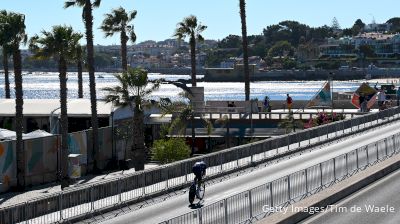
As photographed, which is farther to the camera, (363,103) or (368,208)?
(363,103)

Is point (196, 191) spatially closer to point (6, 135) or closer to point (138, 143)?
point (138, 143)

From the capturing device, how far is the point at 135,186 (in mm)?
24344

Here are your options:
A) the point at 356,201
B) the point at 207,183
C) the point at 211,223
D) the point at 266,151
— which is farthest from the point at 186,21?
the point at 211,223

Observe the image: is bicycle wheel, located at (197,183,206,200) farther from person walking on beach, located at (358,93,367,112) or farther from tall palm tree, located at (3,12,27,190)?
person walking on beach, located at (358,93,367,112)

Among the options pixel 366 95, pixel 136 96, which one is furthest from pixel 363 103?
pixel 136 96

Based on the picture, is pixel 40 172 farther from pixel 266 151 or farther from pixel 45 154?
pixel 266 151

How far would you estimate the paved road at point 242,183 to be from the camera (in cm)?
2150

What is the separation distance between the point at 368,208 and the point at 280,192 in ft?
8.44

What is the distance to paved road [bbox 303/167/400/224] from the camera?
1945 cm

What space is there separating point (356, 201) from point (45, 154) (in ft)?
56.7

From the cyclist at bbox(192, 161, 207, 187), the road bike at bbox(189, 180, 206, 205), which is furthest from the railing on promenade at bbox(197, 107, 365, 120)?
the cyclist at bbox(192, 161, 207, 187)

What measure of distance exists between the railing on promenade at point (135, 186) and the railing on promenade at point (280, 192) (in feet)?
16.8

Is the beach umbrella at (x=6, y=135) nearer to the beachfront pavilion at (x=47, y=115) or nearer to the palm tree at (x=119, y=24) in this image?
the beachfront pavilion at (x=47, y=115)

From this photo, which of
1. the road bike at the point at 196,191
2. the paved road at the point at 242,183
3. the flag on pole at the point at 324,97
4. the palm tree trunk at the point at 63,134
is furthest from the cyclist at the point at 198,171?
the flag on pole at the point at 324,97
